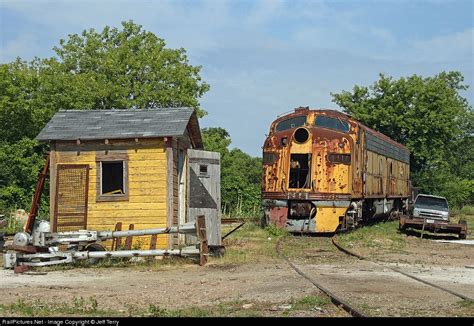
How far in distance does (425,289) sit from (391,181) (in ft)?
69.1

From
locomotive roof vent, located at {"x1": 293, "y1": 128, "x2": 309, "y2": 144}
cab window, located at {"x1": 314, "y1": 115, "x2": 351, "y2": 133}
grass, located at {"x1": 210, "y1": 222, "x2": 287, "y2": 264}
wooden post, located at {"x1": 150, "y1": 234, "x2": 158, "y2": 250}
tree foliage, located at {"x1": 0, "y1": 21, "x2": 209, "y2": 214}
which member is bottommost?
grass, located at {"x1": 210, "y1": 222, "x2": 287, "y2": 264}

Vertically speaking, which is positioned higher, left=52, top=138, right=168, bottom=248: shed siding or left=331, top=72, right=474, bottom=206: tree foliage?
left=331, top=72, right=474, bottom=206: tree foliage

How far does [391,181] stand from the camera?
3152 centimetres

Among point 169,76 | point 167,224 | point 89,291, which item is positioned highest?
point 169,76

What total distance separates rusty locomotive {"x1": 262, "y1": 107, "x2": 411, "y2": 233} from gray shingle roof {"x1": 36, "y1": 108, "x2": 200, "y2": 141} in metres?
6.88

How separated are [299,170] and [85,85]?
21.7 meters

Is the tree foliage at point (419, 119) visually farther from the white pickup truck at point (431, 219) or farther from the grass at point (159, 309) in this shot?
the grass at point (159, 309)

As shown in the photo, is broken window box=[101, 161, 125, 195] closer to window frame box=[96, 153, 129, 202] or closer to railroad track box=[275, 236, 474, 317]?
window frame box=[96, 153, 129, 202]

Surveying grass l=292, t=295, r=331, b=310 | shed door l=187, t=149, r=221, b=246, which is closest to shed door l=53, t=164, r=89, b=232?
shed door l=187, t=149, r=221, b=246

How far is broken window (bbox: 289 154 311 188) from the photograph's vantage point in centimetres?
2373

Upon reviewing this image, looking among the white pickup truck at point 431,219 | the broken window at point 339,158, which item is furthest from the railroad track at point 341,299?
the white pickup truck at point 431,219

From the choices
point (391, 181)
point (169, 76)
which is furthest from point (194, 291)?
point (169, 76)

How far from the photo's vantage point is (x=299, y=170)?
24.0 meters
